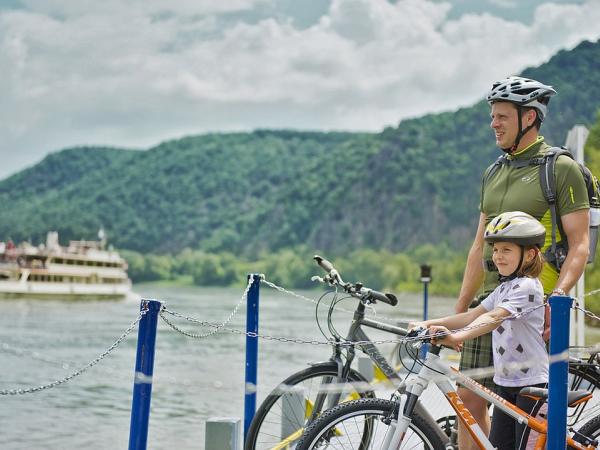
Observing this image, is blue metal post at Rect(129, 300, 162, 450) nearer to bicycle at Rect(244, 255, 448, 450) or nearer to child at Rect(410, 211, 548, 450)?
bicycle at Rect(244, 255, 448, 450)

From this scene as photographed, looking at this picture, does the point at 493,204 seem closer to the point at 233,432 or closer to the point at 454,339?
the point at 454,339

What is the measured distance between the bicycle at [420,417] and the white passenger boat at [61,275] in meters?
65.5

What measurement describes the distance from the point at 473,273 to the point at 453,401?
26.0 inches

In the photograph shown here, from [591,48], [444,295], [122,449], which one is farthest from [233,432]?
[591,48]

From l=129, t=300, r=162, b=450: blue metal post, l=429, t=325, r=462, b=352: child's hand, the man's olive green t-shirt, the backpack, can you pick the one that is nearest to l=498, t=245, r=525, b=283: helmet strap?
the man's olive green t-shirt

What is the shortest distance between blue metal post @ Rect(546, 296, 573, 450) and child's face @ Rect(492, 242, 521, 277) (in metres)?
0.31

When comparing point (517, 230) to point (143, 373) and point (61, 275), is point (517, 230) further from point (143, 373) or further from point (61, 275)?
point (61, 275)

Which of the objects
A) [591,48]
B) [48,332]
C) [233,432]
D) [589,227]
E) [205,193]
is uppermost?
[591,48]

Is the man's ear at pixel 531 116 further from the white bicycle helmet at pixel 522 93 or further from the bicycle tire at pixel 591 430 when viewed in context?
the bicycle tire at pixel 591 430

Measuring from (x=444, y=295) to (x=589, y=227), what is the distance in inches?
2547

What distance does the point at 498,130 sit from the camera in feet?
10.5

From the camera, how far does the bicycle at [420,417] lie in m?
2.79

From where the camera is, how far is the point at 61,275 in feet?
222

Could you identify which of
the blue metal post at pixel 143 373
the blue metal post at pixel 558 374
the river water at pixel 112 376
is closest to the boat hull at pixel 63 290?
the river water at pixel 112 376
